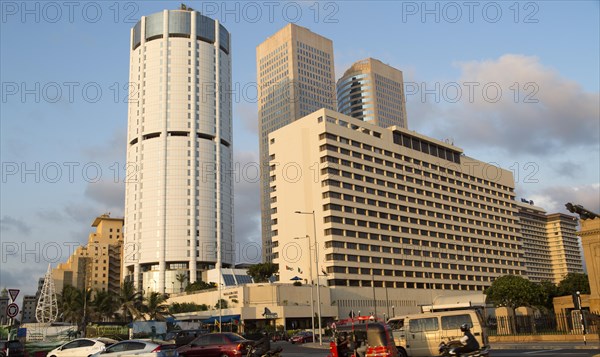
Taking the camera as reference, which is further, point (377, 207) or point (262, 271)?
point (377, 207)

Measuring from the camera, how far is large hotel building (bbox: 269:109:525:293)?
371 feet

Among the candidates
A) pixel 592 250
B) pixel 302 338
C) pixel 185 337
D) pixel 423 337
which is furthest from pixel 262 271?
pixel 423 337

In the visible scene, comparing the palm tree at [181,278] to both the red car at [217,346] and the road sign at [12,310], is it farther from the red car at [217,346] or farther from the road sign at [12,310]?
the road sign at [12,310]

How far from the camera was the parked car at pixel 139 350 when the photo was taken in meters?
24.7

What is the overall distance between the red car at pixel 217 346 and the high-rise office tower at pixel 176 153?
129 m

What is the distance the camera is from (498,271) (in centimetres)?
15488

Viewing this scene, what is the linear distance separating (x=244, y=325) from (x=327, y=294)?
18220 millimetres

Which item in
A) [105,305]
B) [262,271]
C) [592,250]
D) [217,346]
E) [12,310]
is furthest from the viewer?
[262,271]

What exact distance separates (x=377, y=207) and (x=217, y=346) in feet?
311

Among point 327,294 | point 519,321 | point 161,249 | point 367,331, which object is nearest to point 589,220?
point 519,321

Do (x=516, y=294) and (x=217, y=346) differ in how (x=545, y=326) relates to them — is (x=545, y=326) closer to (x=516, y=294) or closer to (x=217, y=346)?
(x=217, y=346)

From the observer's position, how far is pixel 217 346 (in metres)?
30.2

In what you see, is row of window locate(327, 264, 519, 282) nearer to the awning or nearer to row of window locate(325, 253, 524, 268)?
row of window locate(325, 253, 524, 268)

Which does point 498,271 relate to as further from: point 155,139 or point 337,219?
point 155,139
